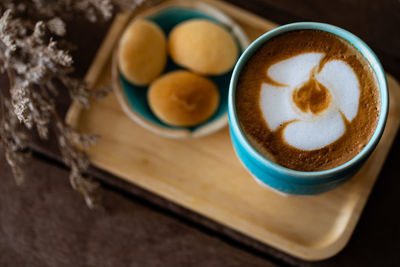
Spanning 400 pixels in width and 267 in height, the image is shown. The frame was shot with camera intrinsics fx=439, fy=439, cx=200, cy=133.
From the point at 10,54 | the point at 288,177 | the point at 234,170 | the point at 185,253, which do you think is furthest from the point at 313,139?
the point at 10,54

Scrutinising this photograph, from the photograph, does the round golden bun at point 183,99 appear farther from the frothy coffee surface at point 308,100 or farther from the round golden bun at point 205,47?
the frothy coffee surface at point 308,100

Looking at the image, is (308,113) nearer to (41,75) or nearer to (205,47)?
(205,47)

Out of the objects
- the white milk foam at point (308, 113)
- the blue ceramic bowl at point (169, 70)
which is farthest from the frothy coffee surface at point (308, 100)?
the blue ceramic bowl at point (169, 70)

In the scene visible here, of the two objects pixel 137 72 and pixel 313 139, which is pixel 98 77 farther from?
pixel 313 139

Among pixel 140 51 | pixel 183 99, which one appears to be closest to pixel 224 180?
pixel 183 99

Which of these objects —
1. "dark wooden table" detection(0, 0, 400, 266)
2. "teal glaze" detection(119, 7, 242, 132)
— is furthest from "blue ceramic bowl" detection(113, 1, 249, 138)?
"dark wooden table" detection(0, 0, 400, 266)

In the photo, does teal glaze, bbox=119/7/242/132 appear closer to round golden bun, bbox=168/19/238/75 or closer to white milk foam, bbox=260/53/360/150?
round golden bun, bbox=168/19/238/75
